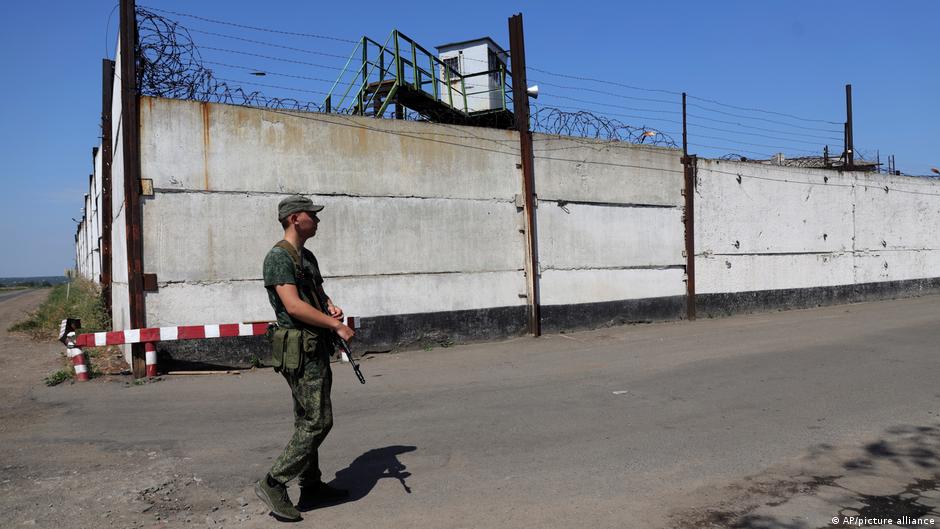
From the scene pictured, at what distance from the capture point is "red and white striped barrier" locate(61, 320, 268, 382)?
333 inches

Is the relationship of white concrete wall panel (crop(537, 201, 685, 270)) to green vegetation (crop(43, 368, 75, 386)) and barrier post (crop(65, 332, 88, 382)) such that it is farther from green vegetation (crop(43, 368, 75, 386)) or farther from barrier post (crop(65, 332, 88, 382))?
green vegetation (crop(43, 368, 75, 386))

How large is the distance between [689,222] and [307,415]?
12.3 meters

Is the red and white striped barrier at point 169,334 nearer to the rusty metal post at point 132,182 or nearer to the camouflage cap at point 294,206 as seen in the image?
the rusty metal post at point 132,182

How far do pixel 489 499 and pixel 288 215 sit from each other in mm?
2193

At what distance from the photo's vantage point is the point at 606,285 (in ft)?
43.9

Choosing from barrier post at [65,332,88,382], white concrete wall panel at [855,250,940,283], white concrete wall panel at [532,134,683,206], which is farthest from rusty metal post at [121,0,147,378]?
white concrete wall panel at [855,250,940,283]

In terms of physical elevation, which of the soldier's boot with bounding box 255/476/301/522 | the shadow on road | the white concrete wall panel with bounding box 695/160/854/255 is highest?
the white concrete wall panel with bounding box 695/160/854/255

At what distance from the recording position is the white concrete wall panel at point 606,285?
12648mm

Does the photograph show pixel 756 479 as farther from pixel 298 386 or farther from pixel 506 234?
pixel 506 234

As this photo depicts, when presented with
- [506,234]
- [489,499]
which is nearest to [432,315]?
[506,234]

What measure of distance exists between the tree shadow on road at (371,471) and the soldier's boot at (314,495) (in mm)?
64

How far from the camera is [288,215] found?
4148mm

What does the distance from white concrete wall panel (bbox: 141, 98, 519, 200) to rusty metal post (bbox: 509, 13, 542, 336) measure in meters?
0.24

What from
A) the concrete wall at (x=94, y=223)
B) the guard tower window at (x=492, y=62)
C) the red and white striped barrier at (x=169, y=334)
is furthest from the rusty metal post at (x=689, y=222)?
the concrete wall at (x=94, y=223)
